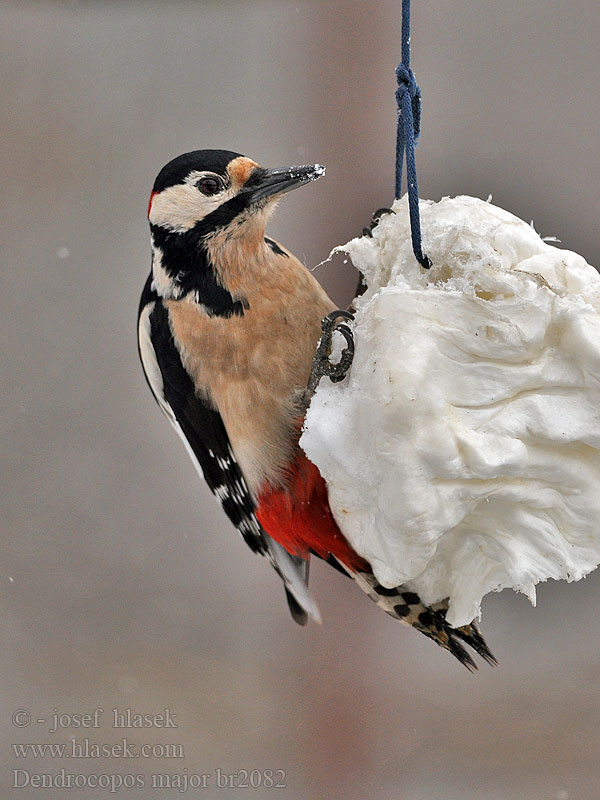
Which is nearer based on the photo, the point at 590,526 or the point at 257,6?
the point at 590,526

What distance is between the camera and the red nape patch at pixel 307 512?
873 mm

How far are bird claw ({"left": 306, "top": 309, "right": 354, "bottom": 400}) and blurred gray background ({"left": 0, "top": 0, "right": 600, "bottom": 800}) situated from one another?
3.24 feet

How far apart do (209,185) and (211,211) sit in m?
0.03

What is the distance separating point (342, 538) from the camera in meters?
0.87

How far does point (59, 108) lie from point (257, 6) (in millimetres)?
517

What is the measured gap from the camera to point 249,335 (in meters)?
0.86

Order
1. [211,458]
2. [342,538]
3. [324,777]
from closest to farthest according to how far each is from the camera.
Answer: [342,538] < [211,458] < [324,777]

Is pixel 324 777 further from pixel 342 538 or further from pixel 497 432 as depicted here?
pixel 497 432

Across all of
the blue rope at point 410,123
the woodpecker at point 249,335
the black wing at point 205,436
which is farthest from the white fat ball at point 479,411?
the black wing at point 205,436

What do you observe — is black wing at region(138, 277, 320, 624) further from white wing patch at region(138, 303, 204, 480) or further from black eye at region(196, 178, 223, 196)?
black eye at region(196, 178, 223, 196)

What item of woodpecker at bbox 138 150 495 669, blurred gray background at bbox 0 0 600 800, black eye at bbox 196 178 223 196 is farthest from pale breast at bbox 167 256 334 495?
blurred gray background at bbox 0 0 600 800

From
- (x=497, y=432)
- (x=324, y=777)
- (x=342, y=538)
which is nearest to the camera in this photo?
(x=497, y=432)

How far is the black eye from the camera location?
0.83 m

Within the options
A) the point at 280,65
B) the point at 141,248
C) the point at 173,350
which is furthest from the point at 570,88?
the point at 173,350
